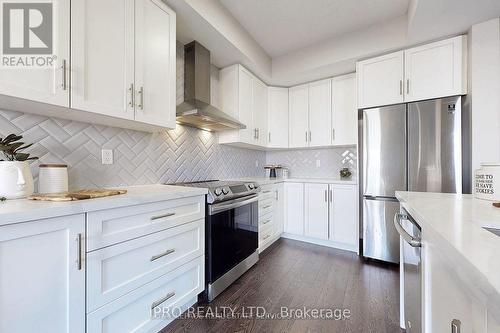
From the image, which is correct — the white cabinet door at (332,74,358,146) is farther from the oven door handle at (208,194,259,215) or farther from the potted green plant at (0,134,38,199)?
the potted green plant at (0,134,38,199)

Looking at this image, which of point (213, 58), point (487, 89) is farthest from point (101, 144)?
point (487, 89)

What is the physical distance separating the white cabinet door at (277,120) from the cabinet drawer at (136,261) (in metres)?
2.14

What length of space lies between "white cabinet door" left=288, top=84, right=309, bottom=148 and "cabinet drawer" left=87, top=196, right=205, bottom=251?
2.20 metres

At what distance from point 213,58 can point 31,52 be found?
183cm

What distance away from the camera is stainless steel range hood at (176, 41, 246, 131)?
6.85 feet

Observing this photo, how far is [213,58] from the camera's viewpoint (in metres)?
2.59

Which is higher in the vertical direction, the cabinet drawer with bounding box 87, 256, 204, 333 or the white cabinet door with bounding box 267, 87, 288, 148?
the white cabinet door with bounding box 267, 87, 288, 148

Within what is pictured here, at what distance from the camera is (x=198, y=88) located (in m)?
2.28

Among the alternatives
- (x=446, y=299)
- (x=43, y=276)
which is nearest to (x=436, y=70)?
(x=446, y=299)

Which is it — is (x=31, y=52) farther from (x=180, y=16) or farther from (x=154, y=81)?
(x=180, y=16)

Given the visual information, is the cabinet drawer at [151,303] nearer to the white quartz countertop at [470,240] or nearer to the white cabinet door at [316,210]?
the white quartz countertop at [470,240]

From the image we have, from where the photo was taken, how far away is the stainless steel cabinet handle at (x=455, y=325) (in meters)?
0.52

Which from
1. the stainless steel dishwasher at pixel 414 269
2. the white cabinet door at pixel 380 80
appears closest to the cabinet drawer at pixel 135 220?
the stainless steel dishwasher at pixel 414 269

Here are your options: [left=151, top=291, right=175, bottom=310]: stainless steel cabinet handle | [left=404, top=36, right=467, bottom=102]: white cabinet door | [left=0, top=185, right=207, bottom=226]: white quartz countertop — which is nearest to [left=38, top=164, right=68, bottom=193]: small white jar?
[left=0, top=185, right=207, bottom=226]: white quartz countertop
